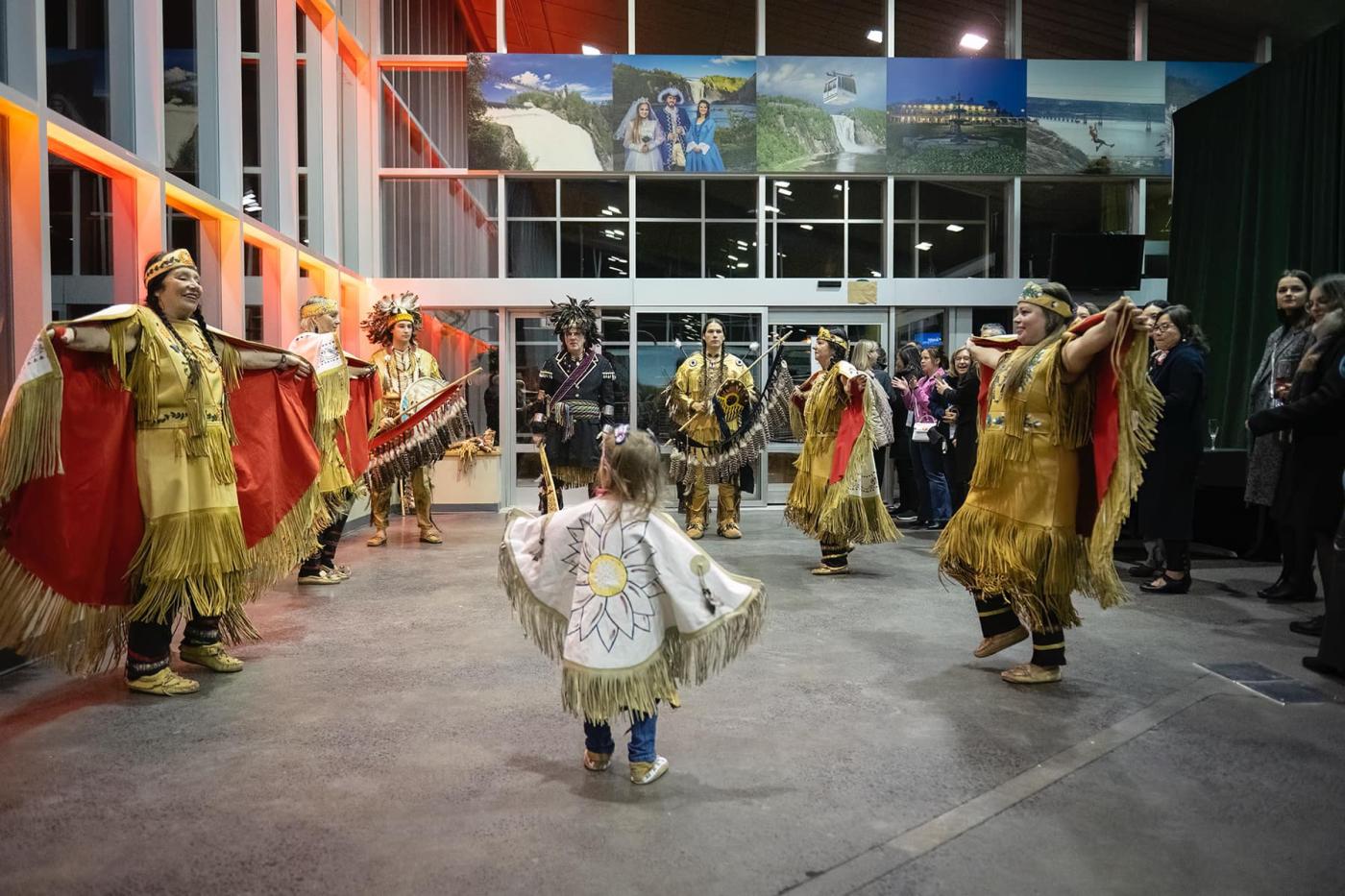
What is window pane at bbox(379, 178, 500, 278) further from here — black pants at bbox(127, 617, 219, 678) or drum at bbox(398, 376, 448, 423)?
black pants at bbox(127, 617, 219, 678)

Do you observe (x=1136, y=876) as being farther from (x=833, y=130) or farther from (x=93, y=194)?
(x=833, y=130)

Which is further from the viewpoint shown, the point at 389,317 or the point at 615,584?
the point at 389,317

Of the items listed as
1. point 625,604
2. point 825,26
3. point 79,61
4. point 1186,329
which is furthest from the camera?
point 825,26

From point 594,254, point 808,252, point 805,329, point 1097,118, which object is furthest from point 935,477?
point 1097,118

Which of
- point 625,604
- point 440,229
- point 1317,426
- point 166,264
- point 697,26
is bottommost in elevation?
point 625,604

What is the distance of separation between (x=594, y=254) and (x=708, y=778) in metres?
7.79

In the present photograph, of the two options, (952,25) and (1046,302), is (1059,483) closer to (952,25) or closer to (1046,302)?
(1046,302)

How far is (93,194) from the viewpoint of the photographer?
461 centimetres

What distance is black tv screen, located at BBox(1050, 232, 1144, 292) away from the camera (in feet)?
29.4

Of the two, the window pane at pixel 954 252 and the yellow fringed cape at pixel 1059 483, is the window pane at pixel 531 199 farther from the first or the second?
the yellow fringed cape at pixel 1059 483

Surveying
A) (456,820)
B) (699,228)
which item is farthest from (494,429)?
(456,820)

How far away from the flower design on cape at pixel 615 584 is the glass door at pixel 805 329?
7344 millimetres

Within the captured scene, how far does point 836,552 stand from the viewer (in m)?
6.00

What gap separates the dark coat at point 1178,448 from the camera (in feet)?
17.3
